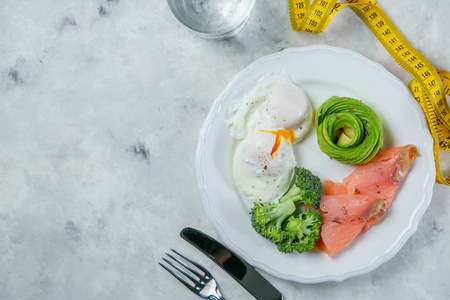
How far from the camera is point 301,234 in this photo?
3.00 metres

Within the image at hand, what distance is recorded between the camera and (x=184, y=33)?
3393 mm

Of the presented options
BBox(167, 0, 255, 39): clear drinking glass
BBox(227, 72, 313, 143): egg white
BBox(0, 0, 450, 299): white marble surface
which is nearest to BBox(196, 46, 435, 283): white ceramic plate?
BBox(227, 72, 313, 143): egg white

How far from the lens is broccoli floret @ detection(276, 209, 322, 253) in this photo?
2996mm

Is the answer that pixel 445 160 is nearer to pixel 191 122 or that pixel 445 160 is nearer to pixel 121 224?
pixel 191 122

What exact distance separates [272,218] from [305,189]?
11.0 inches

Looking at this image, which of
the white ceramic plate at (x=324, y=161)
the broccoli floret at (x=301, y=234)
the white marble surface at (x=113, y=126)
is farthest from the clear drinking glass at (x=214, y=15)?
the broccoli floret at (x=301, y=234)

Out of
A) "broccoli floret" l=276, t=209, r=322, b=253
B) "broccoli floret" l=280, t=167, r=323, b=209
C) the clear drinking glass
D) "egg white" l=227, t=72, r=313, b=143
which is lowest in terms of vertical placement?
"broccoli floret" l=276, t=209, r=322, b=253

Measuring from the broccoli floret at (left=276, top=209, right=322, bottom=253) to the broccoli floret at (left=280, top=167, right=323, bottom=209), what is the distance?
0.09m

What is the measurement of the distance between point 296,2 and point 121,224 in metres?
1.96

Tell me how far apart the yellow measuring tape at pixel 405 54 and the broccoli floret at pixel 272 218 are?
104 cm

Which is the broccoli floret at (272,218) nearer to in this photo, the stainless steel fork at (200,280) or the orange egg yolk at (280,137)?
the orange egg yolk at (280,137)

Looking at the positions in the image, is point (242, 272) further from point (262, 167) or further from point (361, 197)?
point (361, 197)

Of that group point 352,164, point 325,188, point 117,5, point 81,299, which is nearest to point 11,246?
point 81,299

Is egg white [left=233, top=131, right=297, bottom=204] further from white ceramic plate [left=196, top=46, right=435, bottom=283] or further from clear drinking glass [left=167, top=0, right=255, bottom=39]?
clear drinking glass [left=167, top=0, right=255, bottom=39]
